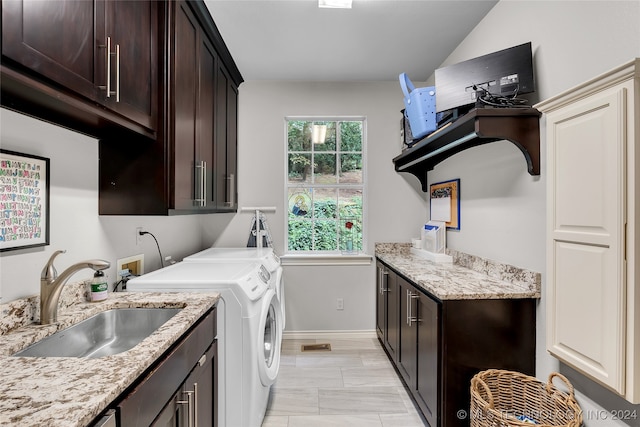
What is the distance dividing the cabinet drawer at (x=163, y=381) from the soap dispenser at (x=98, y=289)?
0.54 m

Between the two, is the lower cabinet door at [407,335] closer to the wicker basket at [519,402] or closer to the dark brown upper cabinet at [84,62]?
the wicker basket at [519,402]

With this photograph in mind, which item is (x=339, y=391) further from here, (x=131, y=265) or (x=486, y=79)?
(x=486, y=79)

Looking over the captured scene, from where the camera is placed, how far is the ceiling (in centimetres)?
211

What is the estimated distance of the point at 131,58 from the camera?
1.39 meters

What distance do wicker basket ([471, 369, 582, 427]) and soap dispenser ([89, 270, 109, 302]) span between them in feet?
6.02

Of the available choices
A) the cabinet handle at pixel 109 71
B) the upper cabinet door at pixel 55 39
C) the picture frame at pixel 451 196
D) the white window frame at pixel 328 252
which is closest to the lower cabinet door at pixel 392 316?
the white window frame at pixel 328 252

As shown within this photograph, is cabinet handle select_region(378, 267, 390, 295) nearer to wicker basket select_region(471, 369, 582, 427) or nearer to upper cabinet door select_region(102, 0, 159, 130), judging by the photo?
wicker basket select_region(471, 369, 582, 427)

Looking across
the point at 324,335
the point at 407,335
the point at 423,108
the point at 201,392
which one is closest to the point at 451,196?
the point at 423,108

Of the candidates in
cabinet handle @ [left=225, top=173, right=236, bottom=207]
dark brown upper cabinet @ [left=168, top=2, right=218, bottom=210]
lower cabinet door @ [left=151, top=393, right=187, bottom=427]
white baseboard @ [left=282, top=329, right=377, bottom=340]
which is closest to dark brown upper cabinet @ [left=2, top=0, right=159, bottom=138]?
dark brown upper cabinet @ [left=168, top=2, right=218, bottom=210]

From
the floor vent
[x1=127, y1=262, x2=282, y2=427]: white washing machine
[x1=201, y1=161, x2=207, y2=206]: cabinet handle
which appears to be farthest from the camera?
the floor vent

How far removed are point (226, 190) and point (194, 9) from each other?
54.1 inches

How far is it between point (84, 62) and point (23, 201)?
2.02ft

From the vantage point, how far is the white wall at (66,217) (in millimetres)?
1207

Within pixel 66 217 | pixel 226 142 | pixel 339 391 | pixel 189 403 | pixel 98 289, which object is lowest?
pixel 339 391
